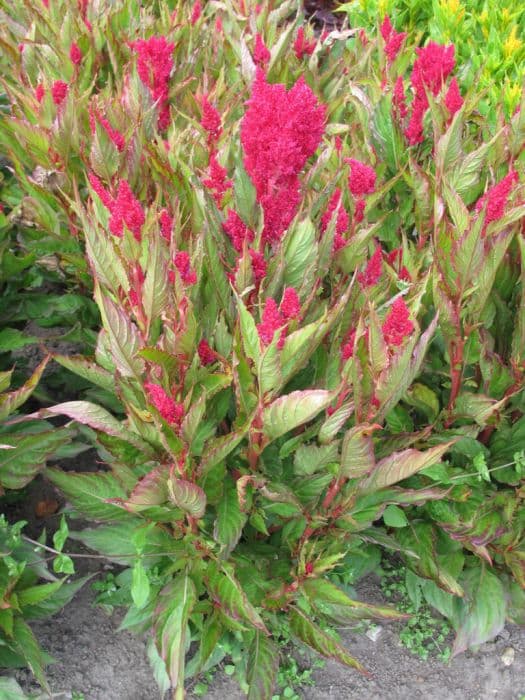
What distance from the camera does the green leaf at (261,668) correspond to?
5.77 feet

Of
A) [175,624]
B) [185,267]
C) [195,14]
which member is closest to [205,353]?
[185,267]

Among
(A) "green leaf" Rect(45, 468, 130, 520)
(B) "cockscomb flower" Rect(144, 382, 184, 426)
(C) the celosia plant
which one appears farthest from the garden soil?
(B) "cockscomb flower" Rect(144, 382, 184, 426)

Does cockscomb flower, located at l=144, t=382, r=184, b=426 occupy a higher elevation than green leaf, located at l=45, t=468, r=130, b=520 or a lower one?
higher

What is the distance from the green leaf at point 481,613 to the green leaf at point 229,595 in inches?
27.9

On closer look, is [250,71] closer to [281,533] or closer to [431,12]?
[281,533]

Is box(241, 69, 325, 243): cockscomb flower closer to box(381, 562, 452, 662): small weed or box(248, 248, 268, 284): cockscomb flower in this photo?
box(248, 248, 268, 284): cockscomb flower

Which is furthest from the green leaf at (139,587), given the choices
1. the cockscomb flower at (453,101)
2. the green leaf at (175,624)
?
the cockscomb flower at (453,101)

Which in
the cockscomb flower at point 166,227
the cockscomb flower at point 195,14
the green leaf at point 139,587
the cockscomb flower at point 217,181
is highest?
the cockscomb flower at point 195,14

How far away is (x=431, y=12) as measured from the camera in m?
4.05

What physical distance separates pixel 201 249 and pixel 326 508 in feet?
2.44

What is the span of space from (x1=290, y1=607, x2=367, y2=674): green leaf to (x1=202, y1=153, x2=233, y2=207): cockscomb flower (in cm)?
112

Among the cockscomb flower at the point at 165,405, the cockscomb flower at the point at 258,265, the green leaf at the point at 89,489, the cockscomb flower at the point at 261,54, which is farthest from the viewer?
the cockscomb flower at the point at 261,54

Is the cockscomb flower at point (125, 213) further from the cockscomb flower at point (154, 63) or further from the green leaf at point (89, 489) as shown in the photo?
the cockscomb flower at point (154, 63)

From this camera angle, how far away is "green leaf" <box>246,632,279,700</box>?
1.76 meters
